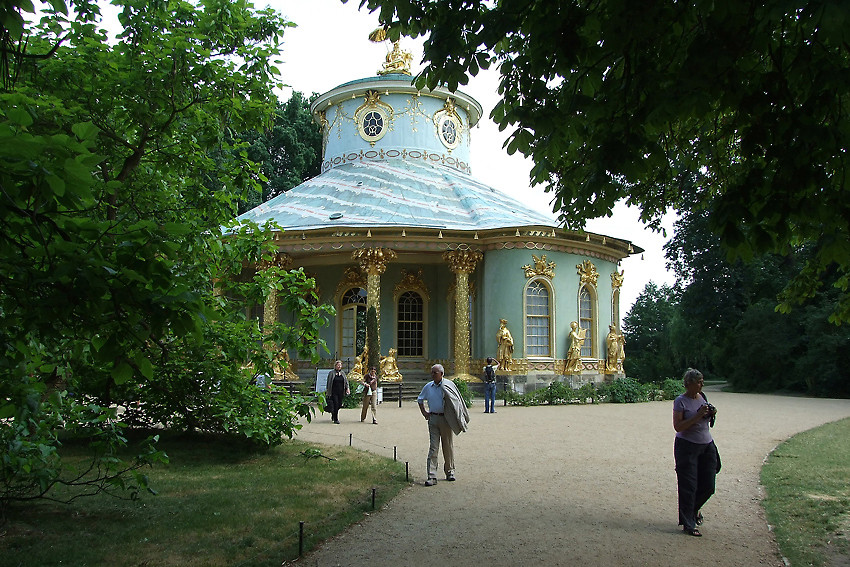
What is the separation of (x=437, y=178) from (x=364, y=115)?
457cm

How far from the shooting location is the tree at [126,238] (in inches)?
127

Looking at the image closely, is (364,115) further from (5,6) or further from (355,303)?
(5,6)

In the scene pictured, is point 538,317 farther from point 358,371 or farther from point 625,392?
point 358,371

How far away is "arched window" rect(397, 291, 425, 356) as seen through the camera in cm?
2562

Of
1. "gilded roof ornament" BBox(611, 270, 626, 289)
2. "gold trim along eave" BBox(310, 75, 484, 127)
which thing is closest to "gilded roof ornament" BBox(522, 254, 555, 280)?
"gilded roof ornament" BBox(611, 270, 626, 289)

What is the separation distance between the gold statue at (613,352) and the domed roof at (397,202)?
15.0 feet

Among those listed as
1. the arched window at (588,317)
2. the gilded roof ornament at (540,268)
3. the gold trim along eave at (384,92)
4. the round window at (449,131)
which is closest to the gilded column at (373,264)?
the gilded roof ornament at (540,268)

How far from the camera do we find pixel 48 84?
7297 millimetres

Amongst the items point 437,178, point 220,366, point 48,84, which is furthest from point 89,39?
point 437,178

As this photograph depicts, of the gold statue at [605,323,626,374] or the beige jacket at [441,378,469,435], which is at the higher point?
the gold statue at [605,323,626,374]

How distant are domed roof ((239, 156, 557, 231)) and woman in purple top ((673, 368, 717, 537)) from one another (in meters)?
16.6

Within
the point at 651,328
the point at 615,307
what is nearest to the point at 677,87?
the point at 615,307

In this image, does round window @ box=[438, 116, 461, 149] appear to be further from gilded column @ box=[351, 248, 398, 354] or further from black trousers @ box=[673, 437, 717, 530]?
black trousers @ box=[673, 437, 717, 530]

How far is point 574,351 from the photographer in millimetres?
23219
